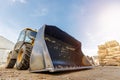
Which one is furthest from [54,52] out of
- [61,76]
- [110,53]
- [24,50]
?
[110,53]

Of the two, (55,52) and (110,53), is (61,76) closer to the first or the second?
(55,52)

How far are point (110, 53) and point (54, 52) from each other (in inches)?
169

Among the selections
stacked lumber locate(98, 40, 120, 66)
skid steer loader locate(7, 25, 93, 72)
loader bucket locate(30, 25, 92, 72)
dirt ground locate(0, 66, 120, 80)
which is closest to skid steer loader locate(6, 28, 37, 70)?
skid steer loader locate(7, 25, 93, 72)

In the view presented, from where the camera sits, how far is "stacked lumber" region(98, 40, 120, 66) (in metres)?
5.87

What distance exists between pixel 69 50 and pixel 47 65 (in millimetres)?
1684

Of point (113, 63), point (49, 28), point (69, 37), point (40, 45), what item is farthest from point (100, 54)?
point (40, 45)

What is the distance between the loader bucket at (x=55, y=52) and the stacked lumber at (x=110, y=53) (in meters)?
3.01

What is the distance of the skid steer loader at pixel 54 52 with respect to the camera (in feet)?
7.32

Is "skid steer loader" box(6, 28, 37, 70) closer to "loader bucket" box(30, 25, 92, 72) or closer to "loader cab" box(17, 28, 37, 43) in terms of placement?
"loader cab" box(17, 28, 37, 43)

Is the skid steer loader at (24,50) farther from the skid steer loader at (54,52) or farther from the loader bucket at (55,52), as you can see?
the loader bucket at (55,52)

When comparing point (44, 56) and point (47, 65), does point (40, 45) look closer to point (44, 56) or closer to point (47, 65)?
point (44, 56)

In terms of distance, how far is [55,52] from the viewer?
309 cm

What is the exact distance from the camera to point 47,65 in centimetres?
201

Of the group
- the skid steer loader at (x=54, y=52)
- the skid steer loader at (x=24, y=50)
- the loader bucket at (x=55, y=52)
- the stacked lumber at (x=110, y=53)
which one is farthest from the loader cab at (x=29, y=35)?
the stacked lumber at (x=110, y=53)
